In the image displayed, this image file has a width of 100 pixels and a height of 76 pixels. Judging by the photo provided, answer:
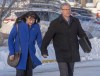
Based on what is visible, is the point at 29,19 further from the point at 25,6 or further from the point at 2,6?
the point at 25,6

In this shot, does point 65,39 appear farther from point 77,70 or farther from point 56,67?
point 56,67

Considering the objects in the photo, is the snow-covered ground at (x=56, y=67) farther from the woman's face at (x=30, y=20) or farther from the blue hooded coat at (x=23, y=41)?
the woman's face at (x=30, y=20)

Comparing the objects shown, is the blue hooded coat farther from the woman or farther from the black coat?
the black coat

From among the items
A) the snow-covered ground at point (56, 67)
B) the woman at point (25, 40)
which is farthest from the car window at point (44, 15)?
the woman at point (25, 40)

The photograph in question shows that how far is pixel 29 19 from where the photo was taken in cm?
693

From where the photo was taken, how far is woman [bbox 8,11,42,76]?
6938mm

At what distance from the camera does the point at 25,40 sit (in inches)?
275

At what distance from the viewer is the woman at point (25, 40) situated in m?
6.94

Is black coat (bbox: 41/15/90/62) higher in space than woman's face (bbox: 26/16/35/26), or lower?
lower

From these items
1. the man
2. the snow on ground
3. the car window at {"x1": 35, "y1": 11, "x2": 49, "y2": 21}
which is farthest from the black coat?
the car window at {"x1": 35, "y1": 11, "x2": 49, "y2": 21}

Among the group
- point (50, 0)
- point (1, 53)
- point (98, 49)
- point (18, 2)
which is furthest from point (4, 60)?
point (50, 0)

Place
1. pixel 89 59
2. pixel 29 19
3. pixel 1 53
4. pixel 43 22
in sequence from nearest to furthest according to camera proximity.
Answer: pixel 29 19 → pixel 1 53 → pixel 89 59 → pixel 43 22

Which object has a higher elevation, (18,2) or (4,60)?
(18,2)

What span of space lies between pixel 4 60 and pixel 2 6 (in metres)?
4.39
